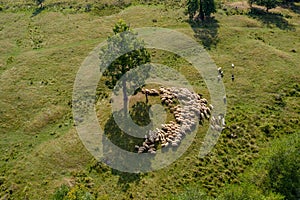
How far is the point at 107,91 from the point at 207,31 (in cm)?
3464

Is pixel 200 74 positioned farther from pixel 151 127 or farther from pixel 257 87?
pixel 151 127

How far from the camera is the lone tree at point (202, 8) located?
3364 inches

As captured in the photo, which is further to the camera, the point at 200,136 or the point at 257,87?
the point at 257,87

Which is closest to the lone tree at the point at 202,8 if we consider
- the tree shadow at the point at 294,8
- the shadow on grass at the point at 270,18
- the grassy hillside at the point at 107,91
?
the grassy hillside at the point at 107,91

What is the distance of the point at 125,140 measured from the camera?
52469 mm

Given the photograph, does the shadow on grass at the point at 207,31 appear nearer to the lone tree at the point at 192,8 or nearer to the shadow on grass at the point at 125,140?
the lone tree at the point at 192,8

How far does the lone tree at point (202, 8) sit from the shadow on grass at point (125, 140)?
41058 mm

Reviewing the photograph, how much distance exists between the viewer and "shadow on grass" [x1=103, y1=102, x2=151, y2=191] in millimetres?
46906

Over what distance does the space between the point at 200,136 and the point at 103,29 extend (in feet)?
154

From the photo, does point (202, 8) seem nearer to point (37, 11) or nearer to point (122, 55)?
point (122, 55)

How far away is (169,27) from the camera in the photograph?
85250mm

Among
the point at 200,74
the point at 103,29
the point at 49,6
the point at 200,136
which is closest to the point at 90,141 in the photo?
the point at 200,136

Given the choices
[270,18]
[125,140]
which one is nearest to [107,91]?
[125,140]

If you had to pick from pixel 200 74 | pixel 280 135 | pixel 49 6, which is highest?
pixel 49 6
